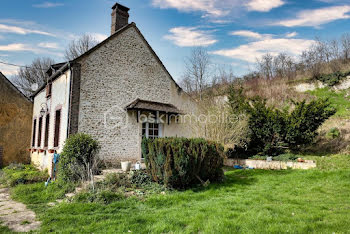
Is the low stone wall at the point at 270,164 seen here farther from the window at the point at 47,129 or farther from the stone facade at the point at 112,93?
the window at the point at 47,129

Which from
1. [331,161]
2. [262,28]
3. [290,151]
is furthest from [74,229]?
[262,28]

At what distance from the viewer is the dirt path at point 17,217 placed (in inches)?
174

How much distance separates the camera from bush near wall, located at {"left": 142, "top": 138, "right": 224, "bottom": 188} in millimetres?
6828

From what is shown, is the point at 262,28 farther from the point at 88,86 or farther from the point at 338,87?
the point at 88,86

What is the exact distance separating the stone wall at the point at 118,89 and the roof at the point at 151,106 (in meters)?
0.32

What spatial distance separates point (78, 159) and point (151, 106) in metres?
4.67

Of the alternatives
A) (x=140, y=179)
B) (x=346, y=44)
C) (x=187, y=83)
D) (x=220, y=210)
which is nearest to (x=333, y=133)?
(x=220, y=210)

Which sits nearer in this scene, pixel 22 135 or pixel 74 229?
pixel 74 229

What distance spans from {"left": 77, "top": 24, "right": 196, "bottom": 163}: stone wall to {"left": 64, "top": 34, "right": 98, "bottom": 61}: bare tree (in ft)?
58.1

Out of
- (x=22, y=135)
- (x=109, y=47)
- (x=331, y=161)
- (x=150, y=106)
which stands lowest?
(x=331, y=161)

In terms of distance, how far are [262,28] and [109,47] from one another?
38.3 ft

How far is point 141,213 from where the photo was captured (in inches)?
197

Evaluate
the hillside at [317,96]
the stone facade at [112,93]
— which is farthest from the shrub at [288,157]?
the stone facade at [112,93]

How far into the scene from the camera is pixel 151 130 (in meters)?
12.1
